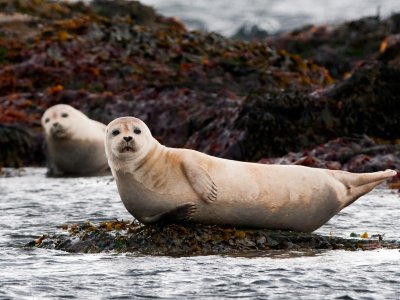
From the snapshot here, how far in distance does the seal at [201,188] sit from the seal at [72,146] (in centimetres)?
928

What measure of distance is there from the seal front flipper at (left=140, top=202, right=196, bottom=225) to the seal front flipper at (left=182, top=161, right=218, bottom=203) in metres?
0.13

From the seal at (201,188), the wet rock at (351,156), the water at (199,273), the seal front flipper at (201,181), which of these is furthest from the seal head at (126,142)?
the wet rock at (351,156)

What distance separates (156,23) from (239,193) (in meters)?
24.6

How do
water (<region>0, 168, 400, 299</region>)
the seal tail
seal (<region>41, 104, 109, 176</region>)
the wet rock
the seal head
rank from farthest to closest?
seal (<region>41, 104, 109, 176</region>) → the wet rock → the seal tail → the seal head → water (<region>0, 168, 400, 299</region>)

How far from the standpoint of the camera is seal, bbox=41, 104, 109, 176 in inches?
749

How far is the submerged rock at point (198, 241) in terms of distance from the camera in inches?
373

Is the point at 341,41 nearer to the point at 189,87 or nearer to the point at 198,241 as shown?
the point at 189,87

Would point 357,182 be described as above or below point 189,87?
below

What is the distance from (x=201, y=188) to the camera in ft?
31.4

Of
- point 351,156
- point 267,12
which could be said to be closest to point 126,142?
point 351,156

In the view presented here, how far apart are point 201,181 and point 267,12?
60677 millimetres

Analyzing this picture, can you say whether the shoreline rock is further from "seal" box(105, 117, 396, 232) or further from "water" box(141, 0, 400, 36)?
"water" box(141, 0, 400, 36)

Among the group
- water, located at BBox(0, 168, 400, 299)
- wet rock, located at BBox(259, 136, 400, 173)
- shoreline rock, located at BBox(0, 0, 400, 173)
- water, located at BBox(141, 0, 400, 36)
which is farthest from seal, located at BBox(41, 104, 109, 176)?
Answer: water, located at BBox(141, 0, 400, 36)

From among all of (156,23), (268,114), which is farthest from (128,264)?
(156,23)
